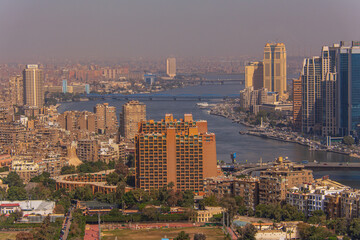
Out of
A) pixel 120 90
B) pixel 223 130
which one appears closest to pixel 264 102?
pixel 223 130

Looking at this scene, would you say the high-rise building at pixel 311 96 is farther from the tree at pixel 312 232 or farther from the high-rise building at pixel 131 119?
the tree at pixel 312 232

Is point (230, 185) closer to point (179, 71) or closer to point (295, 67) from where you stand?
point (295, 67)

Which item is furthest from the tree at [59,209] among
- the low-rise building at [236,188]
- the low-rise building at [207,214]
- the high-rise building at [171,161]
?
the low-rise building at [236,188]

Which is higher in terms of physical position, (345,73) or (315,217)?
(345,73)

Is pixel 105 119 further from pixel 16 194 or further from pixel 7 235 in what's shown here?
pixel 7 235

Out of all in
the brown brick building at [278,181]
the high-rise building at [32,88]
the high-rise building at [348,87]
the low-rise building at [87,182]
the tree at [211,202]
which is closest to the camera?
the brown brick building at [278,181]

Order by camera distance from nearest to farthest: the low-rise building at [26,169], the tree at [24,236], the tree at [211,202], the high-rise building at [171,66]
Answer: the tree at [24,236] < the tree at [211,202] < the low-rise building at [26,169] < the high-rise building at [171,66]

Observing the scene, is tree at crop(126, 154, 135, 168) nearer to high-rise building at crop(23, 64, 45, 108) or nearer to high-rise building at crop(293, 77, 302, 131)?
high-rise building at crop(293, 77, 302, 131)

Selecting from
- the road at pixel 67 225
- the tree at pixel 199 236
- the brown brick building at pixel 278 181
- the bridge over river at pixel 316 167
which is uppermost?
the brown brick building at pixel 278 181
